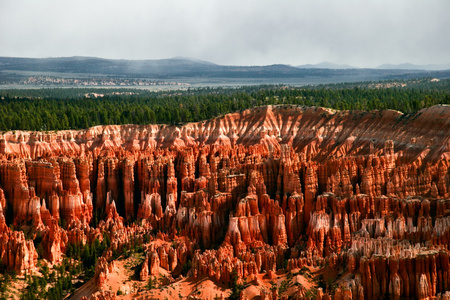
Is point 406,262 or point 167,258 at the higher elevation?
point 406,262

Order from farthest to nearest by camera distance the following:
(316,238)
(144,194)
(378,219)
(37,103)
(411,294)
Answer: (37,103) → (144,194) → (316,238) → (378,219) → (411,294)

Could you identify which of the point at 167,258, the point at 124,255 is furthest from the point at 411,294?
the point at 124,255

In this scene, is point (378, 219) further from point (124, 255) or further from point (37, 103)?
point (37, 103)

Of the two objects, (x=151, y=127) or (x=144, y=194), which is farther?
(x=151, y=127)

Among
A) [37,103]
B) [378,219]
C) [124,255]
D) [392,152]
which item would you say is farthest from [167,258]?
[37,103]

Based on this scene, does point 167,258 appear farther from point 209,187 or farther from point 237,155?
point 237,155

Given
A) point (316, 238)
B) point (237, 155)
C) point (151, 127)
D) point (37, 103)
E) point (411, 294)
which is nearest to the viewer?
point (411, 294)
